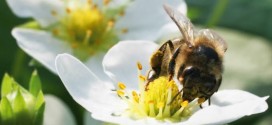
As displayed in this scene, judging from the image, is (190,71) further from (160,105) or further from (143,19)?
(143,19)

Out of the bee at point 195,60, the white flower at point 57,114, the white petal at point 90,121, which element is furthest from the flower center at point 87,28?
the bee at point 195,60

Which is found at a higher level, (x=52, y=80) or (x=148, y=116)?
(x=148, y=116)

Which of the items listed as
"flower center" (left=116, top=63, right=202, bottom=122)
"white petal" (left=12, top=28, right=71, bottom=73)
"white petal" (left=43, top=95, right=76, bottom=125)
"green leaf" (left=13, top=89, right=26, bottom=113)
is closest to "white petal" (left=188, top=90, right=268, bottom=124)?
"flower center" (left=116, top=63, right=202, bottom=122)

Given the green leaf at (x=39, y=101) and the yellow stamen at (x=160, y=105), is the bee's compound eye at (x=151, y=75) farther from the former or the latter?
the green leaf at (x=39, y=101)

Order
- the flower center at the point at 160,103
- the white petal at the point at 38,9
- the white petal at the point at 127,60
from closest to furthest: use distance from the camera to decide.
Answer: the flower center at the point at 160,103 < the white petal at the point at 127,60 < the white petal at the point at 38,9

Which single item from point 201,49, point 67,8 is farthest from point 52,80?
point 201,49

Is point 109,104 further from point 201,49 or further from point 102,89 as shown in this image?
point 201,49
